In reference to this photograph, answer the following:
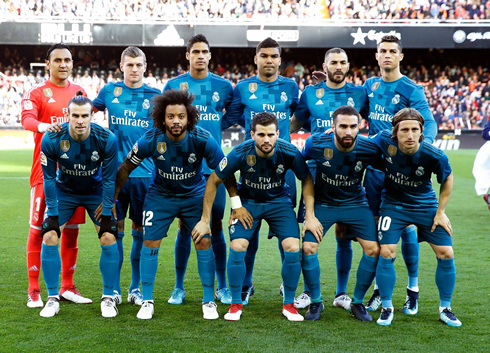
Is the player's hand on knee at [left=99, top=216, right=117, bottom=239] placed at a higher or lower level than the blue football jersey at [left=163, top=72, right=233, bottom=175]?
lower

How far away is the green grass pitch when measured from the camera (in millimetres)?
3889

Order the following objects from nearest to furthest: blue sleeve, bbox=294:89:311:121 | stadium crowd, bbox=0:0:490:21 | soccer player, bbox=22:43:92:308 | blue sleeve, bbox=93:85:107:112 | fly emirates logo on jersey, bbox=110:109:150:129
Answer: soccer player, bbox=22:43:92:308
fly emirates logo on jersey, bbox=110:109:150:129
blue sleeve, bbox=93:85:107:112
blue sleeve, bbox=294:89:311:121
stadium crowd, bbox=0:0:490:21

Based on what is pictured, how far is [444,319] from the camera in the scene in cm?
442

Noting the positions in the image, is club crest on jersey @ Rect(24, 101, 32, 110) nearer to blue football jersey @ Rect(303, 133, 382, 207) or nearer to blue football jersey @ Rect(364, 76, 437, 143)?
blue football jersey @ Rect(303, 133, 382, 207)

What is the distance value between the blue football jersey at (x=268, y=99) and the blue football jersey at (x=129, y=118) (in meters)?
0.88

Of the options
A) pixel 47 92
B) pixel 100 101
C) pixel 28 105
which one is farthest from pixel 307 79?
pixel 28 105

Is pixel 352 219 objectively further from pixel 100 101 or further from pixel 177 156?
pixel 100 101

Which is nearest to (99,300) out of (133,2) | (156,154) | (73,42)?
(156,154)

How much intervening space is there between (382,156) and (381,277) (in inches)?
38.6

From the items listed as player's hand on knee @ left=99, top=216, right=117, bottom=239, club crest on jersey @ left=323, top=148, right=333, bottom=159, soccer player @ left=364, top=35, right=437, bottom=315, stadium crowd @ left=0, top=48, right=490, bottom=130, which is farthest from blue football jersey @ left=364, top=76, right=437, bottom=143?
stadium crowd @ left=0, top=48, right=490, bottom=130

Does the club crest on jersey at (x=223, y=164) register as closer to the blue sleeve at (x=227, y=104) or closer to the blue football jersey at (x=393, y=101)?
the blue sleeve at (x=227, y=104)

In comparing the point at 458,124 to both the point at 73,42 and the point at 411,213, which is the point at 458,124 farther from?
the point at 411,213

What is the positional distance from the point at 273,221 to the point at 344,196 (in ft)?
2.04

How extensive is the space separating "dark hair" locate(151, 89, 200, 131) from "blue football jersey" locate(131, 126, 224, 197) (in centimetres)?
7
